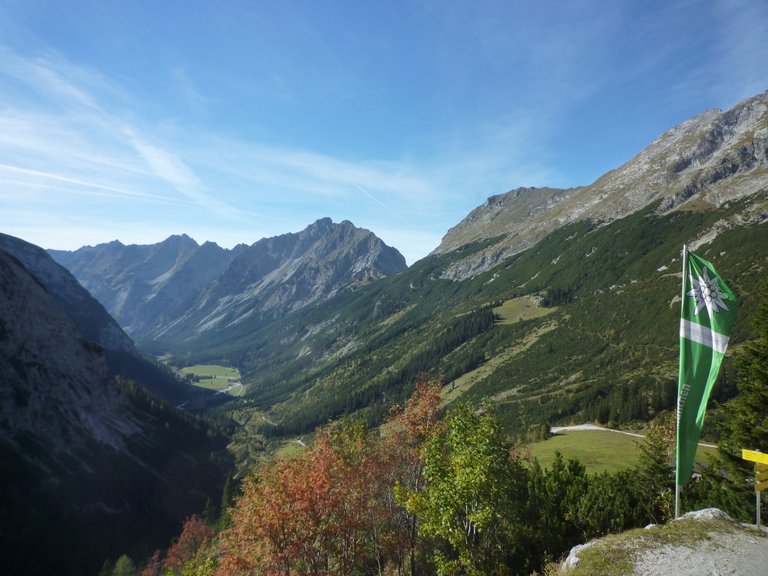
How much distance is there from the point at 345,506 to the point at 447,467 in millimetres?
9790

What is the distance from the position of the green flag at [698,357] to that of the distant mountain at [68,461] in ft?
483

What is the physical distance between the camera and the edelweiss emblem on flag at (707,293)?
17312mm

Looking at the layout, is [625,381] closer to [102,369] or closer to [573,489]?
[573,489]

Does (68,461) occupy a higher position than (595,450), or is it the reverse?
(595,450)

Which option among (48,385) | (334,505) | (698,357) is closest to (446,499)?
(334,505)

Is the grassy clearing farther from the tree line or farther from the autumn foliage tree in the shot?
the autumn foliage tree

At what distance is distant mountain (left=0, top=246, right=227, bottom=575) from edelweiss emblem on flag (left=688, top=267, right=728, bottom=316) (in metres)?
150

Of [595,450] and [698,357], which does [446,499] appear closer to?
[698,357]

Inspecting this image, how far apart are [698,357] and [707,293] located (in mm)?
2759

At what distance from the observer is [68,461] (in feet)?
474

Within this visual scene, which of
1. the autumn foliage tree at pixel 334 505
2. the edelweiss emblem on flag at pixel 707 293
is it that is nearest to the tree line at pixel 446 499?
the autumn foliage tree at pixel 334 505

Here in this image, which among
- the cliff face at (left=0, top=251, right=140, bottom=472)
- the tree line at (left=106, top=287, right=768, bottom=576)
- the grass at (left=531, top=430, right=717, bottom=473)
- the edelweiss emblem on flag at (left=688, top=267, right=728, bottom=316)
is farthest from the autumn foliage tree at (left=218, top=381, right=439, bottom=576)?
the cliff face at (left=0, top=251, right=140, bottom=472)

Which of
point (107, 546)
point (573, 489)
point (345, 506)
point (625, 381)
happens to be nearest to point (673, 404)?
point (625, 381)

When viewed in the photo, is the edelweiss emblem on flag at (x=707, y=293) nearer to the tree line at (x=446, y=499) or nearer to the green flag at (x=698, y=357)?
the green flag at (x=698, y=357)
